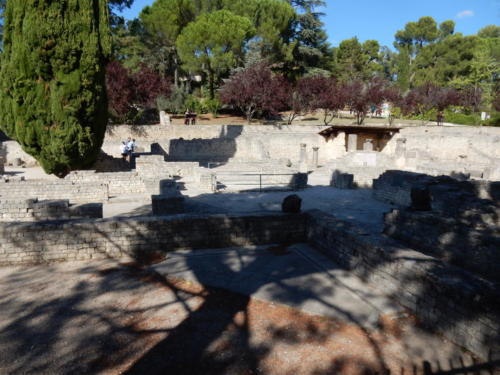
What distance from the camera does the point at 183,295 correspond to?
5.92m

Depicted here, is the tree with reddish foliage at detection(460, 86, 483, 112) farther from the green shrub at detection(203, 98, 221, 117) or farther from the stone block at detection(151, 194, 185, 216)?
the stone block at detection(151, 194, 185, 216)

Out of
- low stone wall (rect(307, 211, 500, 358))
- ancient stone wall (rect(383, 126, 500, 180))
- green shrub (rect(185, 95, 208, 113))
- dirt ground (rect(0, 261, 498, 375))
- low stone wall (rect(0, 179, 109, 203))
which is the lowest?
dirt ground (rect(0, 261, 498, 375))

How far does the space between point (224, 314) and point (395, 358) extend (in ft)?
8.00

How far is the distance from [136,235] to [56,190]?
7573mm

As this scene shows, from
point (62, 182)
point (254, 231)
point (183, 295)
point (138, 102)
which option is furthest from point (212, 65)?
point (183, 295)

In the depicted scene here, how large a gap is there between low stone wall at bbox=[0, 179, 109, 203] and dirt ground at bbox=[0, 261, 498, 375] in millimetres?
7563

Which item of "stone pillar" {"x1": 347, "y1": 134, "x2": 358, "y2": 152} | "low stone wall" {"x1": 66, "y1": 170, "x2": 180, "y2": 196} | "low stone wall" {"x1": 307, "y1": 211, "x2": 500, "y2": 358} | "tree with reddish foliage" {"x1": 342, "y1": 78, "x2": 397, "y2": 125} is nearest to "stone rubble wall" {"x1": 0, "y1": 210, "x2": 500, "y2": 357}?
"low stone wall" {"x1": 307, "y1": 211, "x2": 500, "y2": 358}

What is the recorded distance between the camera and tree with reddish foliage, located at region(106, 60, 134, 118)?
28484mm

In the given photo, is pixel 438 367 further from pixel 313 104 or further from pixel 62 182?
pixel 313 104

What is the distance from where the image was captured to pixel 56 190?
13391mm

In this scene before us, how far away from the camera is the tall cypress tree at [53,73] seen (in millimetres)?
12305

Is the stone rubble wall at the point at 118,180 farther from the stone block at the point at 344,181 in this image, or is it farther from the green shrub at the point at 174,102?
the green shrub at the point at 174,102

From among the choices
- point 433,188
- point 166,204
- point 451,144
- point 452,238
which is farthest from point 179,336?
point 451,144

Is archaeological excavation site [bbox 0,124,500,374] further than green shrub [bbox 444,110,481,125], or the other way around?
green shrub [bbox 444,110,481,125]
